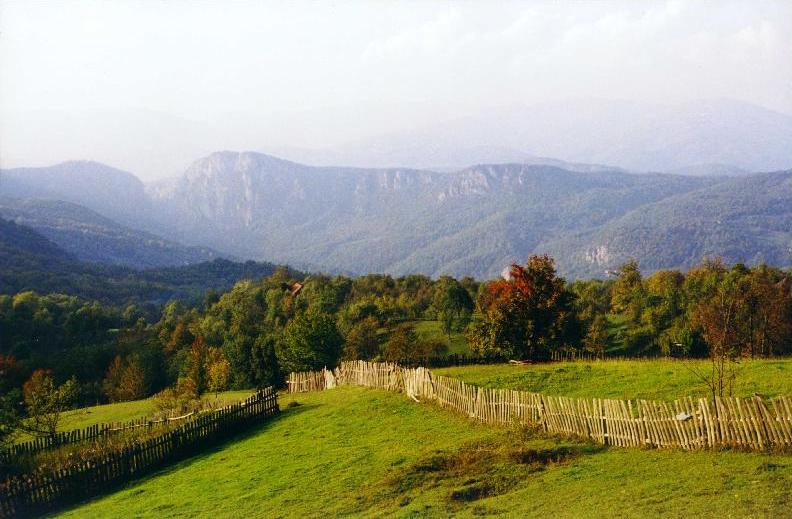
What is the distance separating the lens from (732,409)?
17.5 m

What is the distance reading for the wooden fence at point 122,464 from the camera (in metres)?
23.3

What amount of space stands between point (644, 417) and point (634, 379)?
10.3m

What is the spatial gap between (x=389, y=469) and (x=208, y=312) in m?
116

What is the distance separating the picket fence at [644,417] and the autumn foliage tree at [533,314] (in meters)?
18.4

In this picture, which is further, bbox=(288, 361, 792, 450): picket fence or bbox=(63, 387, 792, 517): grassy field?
bbox=(288, 361, 792, 450): picket fence

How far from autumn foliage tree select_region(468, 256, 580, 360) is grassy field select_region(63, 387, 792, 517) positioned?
17.9m

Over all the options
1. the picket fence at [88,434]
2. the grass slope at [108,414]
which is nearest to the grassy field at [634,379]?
the picket fence at [88,434]

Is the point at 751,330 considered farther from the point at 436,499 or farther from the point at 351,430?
the point at 436,499

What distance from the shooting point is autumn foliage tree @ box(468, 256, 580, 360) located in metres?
45.5

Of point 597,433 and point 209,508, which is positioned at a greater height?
point 597,433

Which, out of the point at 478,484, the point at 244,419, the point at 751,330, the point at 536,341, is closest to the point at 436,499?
the point at 478,484

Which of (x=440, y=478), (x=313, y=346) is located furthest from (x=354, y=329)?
(x=440, y=478)

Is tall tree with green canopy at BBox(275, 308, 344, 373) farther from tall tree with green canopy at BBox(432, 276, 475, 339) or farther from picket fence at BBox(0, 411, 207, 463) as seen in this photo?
tall tree with green canopy at BBox(432, 276, 475, 339)

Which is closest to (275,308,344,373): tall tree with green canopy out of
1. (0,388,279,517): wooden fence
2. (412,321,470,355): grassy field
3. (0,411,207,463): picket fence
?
(0,411,207,463): picket fence
